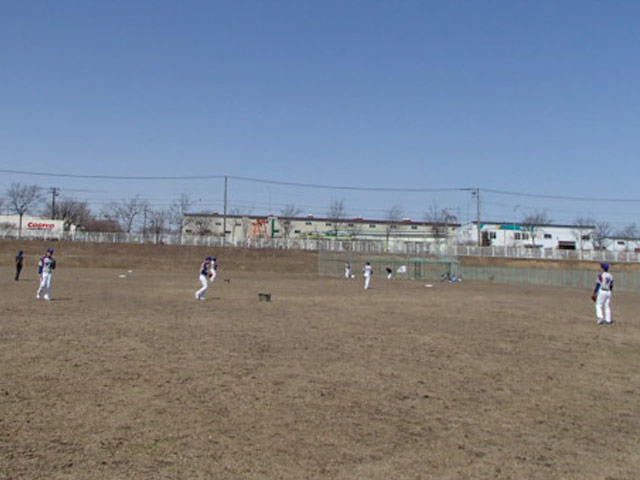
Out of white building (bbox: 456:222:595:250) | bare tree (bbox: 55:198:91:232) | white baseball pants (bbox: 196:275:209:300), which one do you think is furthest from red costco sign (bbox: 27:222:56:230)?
white baseball pants (bbox: 196:275:209:300)

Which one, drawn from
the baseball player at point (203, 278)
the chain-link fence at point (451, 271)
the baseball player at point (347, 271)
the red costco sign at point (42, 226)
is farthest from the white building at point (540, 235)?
the baseball player at point (203, 278)

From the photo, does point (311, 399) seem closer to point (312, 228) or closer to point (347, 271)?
point (347, 271)

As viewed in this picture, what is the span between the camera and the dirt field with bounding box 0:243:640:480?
535 centimetres

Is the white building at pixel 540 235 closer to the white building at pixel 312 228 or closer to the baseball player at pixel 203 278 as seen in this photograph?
the white building at pixel 312 228

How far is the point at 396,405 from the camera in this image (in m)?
7.43

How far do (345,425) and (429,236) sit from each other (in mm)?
107695

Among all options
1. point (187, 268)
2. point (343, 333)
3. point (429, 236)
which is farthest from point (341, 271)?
point (429, 236)

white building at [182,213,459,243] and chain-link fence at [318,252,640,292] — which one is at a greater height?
white building at [182,213,459,243]

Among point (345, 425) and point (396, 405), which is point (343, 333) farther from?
point (345, 425)

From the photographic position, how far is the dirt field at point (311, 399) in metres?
5.35

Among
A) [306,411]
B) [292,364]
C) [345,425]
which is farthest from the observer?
[292,364]

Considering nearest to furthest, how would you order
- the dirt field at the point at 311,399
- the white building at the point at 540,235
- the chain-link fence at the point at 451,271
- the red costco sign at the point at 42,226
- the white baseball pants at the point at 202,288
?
the dirt field at the point at 311,399, the white baseball pants at the point at 202,288, the chain-link fence at the point at 451,271, the red costco sign at the point at 42,226, the white building at the point at 540,235

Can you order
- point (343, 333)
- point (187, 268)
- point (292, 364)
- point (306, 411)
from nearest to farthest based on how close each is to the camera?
point (306, 411) → point (292, 364) → point (343, 333) → point (187, 268)

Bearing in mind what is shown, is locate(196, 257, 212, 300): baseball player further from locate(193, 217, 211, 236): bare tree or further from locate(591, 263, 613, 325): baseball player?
locate(193, 217, 211, 236): bare tree
